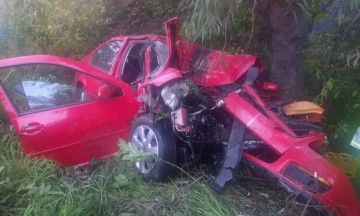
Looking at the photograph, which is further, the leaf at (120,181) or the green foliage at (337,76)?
the green foliage at (337,76)

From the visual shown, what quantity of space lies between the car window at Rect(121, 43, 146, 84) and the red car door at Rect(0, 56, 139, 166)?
0.66 metres

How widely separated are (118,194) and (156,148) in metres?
0.60

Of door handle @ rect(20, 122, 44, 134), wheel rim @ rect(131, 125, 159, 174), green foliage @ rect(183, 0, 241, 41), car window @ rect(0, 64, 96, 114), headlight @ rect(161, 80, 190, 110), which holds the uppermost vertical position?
green foliage @ rect(183, 0, 241, 41)

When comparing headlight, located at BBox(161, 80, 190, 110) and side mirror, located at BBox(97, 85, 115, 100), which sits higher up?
headlight, located at BBox(161, 80, 190, 110)

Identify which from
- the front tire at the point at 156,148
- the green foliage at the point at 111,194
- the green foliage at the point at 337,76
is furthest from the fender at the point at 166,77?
the green foliage at the point at 337,76

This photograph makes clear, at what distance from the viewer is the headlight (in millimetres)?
3836

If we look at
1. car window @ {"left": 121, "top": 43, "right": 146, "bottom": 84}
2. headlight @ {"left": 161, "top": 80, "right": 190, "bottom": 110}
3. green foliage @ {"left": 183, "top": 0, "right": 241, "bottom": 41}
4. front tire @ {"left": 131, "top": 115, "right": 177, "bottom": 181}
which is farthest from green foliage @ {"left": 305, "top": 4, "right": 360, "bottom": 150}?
car window @ {"left": 121, "top": 43, "right": 146, "bottom": 84}

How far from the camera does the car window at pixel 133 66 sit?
206 inches

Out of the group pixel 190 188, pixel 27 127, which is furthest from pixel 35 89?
pixel 190 188

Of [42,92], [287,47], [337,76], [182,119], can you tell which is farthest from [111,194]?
[337,76]

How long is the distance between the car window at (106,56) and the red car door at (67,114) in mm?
752

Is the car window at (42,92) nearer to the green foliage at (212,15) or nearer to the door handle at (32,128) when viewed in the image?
the door handle at (32,128)

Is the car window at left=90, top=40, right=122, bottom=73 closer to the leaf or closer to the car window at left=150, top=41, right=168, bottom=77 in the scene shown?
the car window at left=150, top=41, right=168, bottom=77

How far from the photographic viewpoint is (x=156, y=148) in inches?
157
